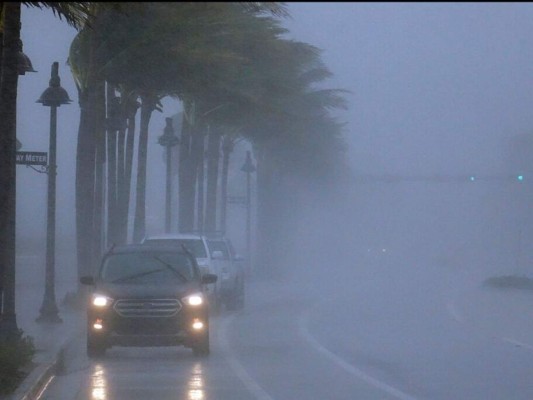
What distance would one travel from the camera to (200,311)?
1909 centimetres

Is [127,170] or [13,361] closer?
[13,361]

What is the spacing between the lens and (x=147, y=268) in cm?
1973

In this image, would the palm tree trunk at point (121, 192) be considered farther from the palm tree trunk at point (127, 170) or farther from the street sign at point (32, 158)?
the street sign at point (32, 158)

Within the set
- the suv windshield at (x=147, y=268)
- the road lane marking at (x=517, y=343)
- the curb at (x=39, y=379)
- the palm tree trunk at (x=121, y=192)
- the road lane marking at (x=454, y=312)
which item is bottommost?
the road lane marking at (x=454, y=312)

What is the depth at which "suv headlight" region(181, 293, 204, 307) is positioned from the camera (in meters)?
19.0

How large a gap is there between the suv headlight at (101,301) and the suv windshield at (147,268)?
0.54 meters

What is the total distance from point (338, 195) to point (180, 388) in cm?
7398

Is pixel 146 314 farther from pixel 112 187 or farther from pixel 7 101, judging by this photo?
pixel 112 187

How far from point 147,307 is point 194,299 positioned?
0.77m

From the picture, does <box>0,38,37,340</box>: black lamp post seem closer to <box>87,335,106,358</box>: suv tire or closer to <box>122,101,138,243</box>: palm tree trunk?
<box>87,335,106,358</box>: suv tire

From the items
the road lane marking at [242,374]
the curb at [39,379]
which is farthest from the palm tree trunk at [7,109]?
the road lane marking at [242,374]

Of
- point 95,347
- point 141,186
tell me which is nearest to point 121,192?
point 141,186

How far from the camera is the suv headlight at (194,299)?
1900cm

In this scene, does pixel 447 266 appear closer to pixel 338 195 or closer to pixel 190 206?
pixel 338 195
